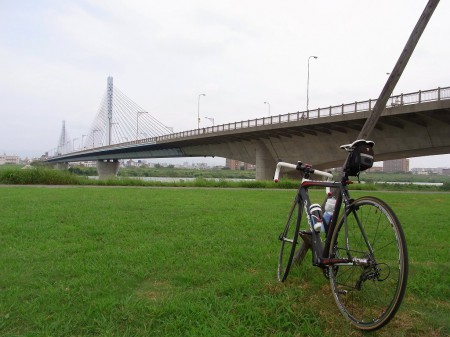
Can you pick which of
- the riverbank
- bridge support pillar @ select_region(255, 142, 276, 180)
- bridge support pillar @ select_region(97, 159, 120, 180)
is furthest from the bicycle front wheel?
bridge support pillar @ select_region(97, 159, 120, 180)

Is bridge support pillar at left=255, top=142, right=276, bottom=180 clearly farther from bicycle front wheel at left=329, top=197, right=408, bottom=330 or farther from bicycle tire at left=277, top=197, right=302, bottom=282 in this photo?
bicycle front wheel at left=329, top=197, right=408, bottom=330

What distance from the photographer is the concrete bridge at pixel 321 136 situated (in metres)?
22.7

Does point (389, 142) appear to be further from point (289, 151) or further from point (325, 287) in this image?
point (325, 287)

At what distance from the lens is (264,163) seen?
37094mm

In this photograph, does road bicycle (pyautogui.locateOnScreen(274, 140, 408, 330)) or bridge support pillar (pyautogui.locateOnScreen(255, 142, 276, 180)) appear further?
bridge support pillar (pyautogui.locateOnScreen(255, 142, 276, 180))

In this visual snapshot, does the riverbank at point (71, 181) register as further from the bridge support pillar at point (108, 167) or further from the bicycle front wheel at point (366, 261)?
the bridge support pillar at point (108, 167)

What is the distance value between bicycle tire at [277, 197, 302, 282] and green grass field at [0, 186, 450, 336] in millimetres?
122

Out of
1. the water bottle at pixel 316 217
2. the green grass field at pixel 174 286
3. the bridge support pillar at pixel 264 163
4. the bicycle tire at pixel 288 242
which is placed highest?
the bridge support pillar at pixel 264 163

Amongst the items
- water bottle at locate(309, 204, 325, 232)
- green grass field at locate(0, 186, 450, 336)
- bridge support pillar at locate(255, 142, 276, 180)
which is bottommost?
green grass field at locate(0, 186, 450, 336)

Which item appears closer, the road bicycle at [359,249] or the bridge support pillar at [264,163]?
the road bicycle at [359,249]

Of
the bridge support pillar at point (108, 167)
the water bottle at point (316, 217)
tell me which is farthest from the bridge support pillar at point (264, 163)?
the bridge support pillar at point (108, 167)

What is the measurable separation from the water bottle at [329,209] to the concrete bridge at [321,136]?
20528 millimetres

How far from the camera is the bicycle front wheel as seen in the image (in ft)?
8.42

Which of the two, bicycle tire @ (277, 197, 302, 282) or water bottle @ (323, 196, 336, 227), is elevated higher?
water bottle @ (323, 196, 336, 227)
